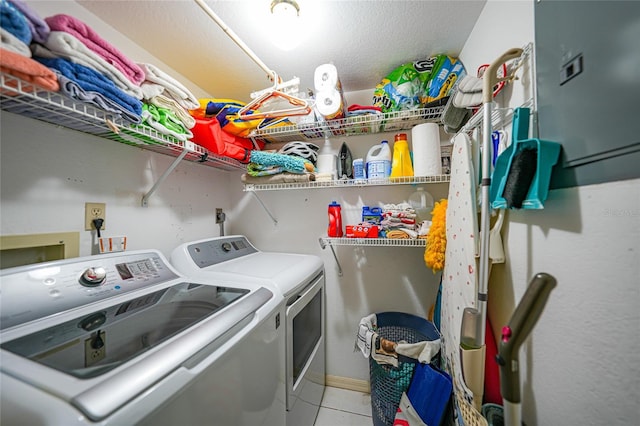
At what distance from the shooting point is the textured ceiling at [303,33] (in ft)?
Result: 3.52

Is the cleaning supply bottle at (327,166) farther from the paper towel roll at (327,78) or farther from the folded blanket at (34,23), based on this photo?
the folded blanket at (34,23)

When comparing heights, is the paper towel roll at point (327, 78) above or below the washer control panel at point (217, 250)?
above

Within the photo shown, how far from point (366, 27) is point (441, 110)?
24.9 inches

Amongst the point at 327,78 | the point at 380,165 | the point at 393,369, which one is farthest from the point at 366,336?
the point at 327,78

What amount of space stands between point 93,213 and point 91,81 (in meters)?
0.64

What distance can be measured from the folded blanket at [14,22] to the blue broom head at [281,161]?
3.08ft

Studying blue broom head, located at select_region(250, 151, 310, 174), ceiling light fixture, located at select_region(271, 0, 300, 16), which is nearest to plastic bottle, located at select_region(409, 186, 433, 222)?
blue broom head, located at select_region(250, 151, 310, 174)

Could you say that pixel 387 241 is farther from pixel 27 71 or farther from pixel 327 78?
pixel 27 71

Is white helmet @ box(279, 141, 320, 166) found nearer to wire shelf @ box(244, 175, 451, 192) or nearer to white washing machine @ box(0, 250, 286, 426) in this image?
wire shelf @ box(244, 175, 451, 192)

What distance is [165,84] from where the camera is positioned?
3.33ft

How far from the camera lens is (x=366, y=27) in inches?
46.8

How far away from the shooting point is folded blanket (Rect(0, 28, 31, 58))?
0.58m

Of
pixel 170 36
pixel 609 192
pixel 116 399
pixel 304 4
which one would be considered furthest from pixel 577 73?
pixel 170 36

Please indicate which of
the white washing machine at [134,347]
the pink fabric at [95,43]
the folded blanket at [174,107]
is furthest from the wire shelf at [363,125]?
the white washing machine at [134,347]
